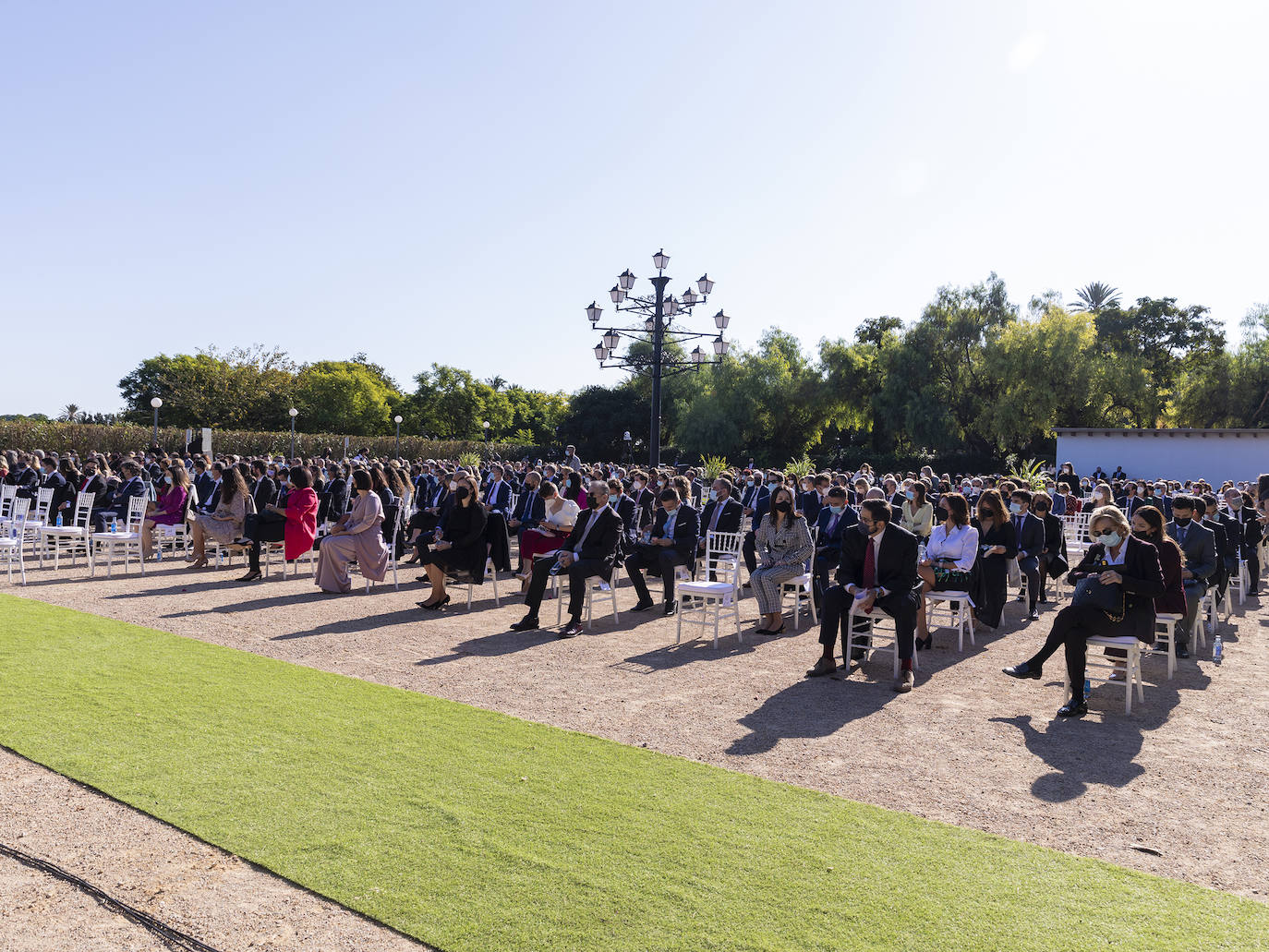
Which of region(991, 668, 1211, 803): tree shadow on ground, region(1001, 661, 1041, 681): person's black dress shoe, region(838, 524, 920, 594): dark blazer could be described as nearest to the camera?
region(991, 668, 1211, 803): tree shadow on ground

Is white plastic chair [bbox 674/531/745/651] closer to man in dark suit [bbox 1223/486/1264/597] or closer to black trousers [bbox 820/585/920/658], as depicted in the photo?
black trousers [bbox 820/585/920/658]

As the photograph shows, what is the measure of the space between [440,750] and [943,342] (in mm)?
38922

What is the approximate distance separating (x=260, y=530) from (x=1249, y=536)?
1373cm

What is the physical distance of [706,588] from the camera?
8914 mm

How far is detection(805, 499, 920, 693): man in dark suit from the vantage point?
7.29 m

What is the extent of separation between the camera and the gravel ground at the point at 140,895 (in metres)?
3.23

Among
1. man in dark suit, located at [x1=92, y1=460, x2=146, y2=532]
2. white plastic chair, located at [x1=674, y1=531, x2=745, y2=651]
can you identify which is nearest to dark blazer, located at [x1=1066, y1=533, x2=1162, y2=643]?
white plastic chair, located at [x1=674, y1=531, x2=745, y2=651]

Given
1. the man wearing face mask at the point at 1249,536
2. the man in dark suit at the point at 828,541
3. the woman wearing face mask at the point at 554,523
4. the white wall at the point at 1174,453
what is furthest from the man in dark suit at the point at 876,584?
the white wall at the point at 1174,453

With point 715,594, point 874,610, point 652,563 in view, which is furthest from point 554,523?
point 874,610

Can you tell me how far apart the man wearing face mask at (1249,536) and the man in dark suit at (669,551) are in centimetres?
724

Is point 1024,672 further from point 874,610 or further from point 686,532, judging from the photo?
point 686,532

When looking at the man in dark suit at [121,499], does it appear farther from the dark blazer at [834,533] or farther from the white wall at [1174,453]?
the white wall at [1174,453]

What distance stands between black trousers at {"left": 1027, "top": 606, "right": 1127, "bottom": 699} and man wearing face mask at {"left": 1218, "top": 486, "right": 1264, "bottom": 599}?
6.95 meters

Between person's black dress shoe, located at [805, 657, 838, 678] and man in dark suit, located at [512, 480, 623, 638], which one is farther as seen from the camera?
man in dark suit, located at [512, 480, 623, 638]
